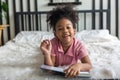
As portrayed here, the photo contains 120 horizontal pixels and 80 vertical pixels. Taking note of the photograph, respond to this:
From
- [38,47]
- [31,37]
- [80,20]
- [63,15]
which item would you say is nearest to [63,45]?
[63,15]

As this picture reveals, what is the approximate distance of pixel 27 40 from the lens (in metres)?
3.03

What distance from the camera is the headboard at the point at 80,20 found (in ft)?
10.9

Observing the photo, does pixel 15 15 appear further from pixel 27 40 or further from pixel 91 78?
pixel 91 78

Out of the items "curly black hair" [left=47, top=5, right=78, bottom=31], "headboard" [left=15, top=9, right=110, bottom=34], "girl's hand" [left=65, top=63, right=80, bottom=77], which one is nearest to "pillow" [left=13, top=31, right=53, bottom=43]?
"headboard" [left=15, top=9, right=110, bottom=34]

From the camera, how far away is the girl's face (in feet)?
4.74

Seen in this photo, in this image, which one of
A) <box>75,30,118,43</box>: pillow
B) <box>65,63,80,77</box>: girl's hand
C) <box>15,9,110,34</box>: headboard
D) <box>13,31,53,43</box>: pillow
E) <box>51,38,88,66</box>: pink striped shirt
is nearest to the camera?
<box>65,63,80,77</box>: girl's hand

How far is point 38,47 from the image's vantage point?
8.55ft

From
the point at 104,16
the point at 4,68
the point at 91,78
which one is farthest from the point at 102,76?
the point at 104,16

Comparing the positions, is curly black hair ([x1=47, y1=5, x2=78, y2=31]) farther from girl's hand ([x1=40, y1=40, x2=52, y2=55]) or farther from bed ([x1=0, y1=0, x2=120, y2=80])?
bed ([x1=0, y1=0, x2=120, y2=80])

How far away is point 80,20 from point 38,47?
Answer: 103 centimetres

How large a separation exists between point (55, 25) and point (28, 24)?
6.54 feet

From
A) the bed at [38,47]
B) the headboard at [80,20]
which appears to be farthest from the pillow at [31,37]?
the headboard at [80,20]

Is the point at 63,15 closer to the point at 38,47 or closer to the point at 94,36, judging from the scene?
the point at 38,47

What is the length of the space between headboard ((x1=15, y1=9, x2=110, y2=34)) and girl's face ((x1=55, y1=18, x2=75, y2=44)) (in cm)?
190
